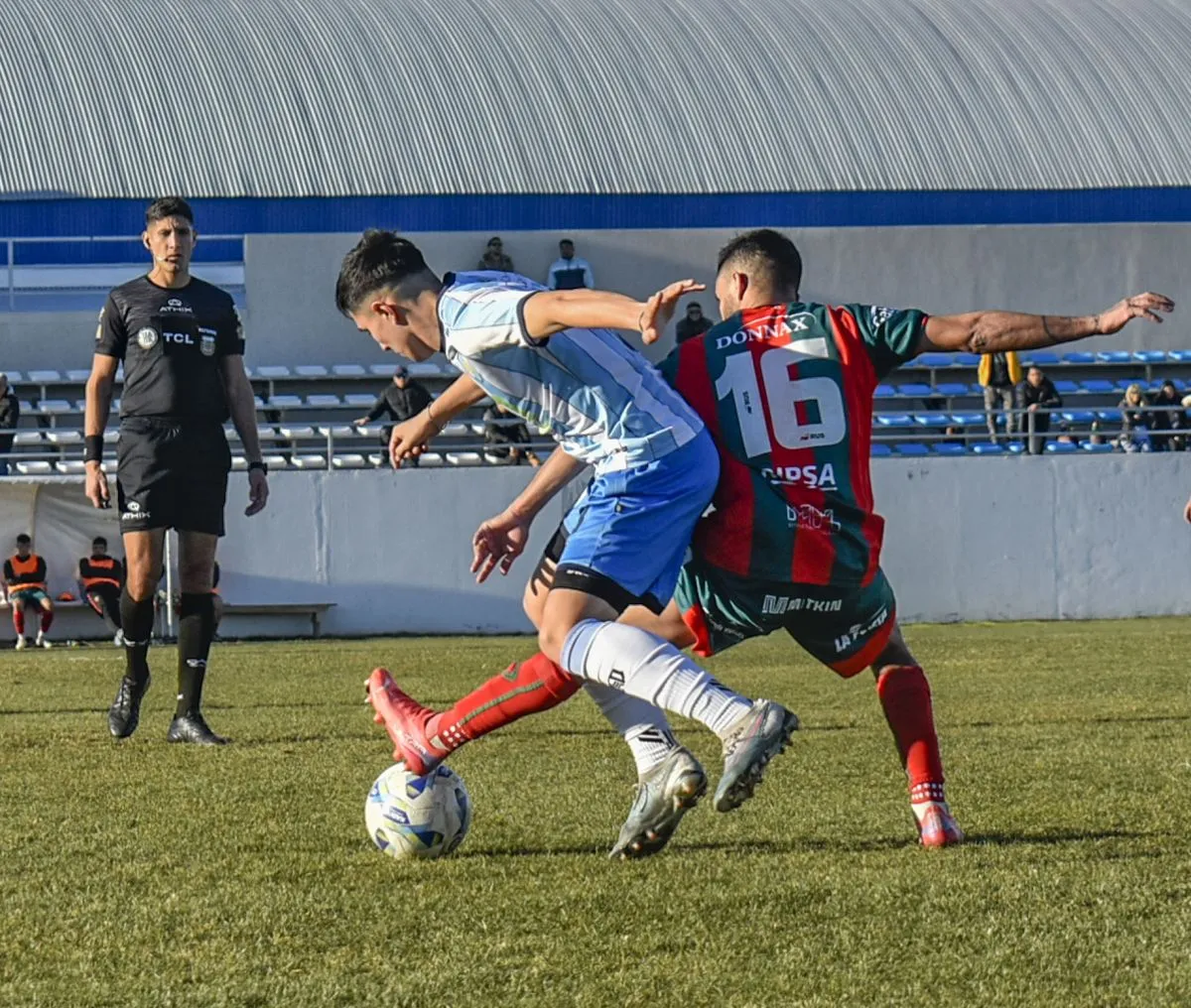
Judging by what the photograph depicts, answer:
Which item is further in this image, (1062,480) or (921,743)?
(1062,480)

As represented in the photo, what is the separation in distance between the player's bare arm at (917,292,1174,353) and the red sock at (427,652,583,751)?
1.16m

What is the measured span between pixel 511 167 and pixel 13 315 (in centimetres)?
703

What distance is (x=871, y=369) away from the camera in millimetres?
4773

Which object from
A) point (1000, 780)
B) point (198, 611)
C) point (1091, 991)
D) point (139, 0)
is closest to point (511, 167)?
point (139, 0)

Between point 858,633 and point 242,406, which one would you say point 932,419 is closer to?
point 242,406

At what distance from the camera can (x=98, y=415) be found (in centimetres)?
775

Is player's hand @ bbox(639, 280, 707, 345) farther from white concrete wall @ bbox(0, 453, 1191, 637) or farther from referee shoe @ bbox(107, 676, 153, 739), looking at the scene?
white concrete wall @ bbox(0, 453, 1191, 637)

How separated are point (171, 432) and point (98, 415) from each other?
396 mm

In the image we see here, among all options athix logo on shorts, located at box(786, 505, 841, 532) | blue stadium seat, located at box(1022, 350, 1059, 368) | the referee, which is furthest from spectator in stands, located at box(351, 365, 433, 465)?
athix logo on shorts, located at box(786, 505, 841, 532)

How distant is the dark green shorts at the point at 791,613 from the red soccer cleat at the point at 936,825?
15.5 inches

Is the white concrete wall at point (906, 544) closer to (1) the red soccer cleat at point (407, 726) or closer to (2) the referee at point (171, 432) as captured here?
(2) the referee at point (171, 432)

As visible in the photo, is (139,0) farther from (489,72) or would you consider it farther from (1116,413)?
(1116,413)

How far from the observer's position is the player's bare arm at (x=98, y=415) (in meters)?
7.58

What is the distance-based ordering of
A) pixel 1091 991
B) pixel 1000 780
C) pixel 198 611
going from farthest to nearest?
pixel 198 611 < pixel 1000 780 < pixel 1091 991
